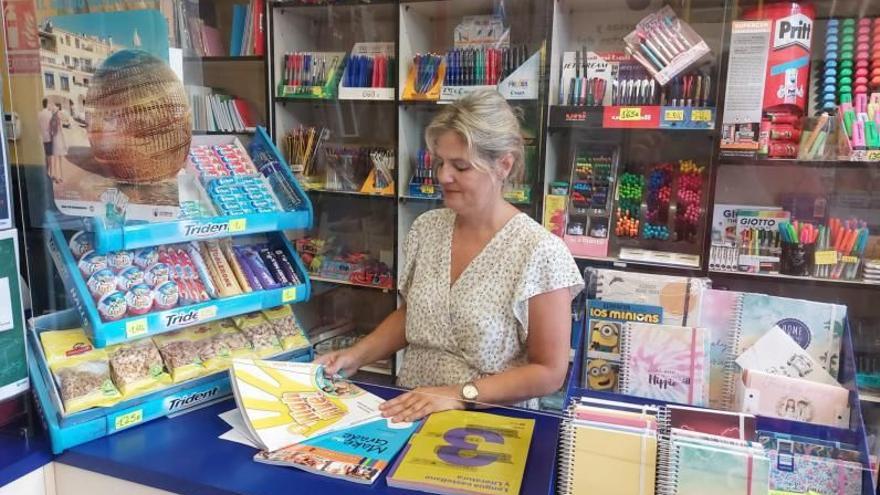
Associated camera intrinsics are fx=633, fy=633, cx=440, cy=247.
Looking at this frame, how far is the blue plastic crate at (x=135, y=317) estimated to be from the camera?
1301mm

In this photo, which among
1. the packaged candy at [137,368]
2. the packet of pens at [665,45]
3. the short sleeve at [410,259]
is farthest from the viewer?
the packet of pens at [665,45]

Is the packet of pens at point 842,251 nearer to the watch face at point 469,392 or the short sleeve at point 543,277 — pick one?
the short sleeve at point 543,277

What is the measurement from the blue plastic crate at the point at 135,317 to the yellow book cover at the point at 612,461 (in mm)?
889

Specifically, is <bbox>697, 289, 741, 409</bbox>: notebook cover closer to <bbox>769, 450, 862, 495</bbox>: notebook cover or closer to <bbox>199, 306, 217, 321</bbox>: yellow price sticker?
<bbox>769, 450, 862, 495</bbox>: notebook cover

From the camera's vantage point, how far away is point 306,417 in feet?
4.48

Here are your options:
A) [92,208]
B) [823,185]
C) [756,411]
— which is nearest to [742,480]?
[756,411]

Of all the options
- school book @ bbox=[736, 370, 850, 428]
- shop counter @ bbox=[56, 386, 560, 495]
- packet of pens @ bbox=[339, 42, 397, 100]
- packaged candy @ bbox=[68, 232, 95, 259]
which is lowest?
shop counter @ bbox=[56, 386, 560, 495]

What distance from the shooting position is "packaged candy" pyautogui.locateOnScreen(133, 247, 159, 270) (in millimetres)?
1449

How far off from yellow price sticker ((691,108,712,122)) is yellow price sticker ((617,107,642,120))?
0.74ft

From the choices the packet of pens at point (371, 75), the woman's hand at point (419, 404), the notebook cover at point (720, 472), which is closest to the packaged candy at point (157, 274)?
the woman's hand at point (419, 404)

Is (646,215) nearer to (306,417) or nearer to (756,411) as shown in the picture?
(756,411)

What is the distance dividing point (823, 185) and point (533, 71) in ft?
4.65

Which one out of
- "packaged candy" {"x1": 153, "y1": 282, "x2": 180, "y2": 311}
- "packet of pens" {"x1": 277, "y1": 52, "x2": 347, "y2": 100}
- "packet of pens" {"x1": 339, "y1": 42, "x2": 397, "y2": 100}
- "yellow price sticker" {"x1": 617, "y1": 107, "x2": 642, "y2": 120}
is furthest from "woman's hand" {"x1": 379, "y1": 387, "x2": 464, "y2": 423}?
"packet of pens" {"x1": 277, "y1": 52, "x2": 347, "y2": 100}

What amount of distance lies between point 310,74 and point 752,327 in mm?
2861
